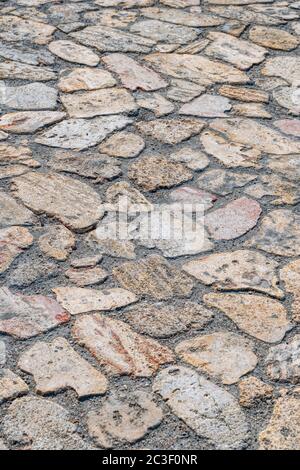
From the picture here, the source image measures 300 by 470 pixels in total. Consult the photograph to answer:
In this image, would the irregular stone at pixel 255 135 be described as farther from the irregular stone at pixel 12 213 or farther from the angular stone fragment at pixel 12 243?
the angular stone fragment at pixel 12 243

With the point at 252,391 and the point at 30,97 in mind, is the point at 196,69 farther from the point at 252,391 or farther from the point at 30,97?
the point at 252,391

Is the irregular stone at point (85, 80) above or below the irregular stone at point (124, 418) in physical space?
below

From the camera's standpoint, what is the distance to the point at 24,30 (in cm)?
550

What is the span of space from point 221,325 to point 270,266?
436 millimetres

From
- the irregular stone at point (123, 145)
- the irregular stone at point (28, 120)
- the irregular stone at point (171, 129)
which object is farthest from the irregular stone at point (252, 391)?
the irregular stone at point (28, 120)

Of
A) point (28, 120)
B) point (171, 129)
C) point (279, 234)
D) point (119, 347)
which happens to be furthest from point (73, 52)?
point (119, 347)

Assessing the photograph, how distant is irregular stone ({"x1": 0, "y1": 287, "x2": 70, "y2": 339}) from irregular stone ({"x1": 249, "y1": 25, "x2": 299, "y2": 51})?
8.84 ft

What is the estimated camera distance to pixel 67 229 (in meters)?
3.79

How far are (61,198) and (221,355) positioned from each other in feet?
3.91

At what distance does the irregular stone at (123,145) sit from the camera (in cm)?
434

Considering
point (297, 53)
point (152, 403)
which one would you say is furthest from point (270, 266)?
point (297, 53)

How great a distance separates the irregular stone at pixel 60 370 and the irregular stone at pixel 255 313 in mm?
577

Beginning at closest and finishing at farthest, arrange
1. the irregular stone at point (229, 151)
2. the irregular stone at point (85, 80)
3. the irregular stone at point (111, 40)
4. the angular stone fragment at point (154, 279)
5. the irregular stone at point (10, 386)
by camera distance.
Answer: the irregular stone at point (10, 386), the angular stone fragment at point (154, 279), the irregular stone at point (229, 151), the irregular stone at point (85, 80), the irregular stone at point (111, 40)

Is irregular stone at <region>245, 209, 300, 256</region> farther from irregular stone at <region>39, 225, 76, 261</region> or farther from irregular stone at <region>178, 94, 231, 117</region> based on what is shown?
irregular stone at <region>178, 94, 231, 117</region>
